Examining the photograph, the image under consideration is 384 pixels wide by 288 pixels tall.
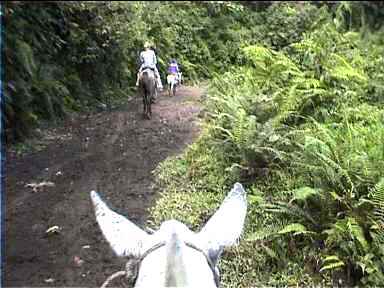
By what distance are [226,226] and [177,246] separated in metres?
0.32

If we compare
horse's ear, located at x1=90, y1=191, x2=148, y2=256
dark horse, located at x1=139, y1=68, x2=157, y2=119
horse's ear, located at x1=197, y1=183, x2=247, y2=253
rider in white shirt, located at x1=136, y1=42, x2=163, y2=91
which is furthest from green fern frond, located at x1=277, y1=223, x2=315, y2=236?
horse's ear, located at x1=90, y1=191, x2=148, y2=256

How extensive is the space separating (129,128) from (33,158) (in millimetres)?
2368

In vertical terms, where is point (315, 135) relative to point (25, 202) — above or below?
above

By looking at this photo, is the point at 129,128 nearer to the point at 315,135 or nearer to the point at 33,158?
the point at 315,135

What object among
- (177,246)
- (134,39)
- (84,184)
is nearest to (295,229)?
(84,184)

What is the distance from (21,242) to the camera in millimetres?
4289

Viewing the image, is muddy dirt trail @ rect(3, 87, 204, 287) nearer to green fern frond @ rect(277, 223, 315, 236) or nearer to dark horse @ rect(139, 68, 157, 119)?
dark horse @ rect(139, 68, 157, 119)

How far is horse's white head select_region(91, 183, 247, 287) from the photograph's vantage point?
116 centimetres

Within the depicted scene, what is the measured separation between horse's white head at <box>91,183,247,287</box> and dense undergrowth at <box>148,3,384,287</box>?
4.06 feet

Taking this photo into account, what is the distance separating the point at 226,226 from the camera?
4.70ft

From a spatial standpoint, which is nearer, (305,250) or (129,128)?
(129,128)

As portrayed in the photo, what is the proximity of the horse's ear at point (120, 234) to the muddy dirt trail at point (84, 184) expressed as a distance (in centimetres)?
95

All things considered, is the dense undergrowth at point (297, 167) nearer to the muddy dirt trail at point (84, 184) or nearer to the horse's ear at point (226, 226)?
the muddy dirt trail at point (84, 184)

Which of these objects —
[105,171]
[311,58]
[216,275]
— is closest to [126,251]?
[216,275]
